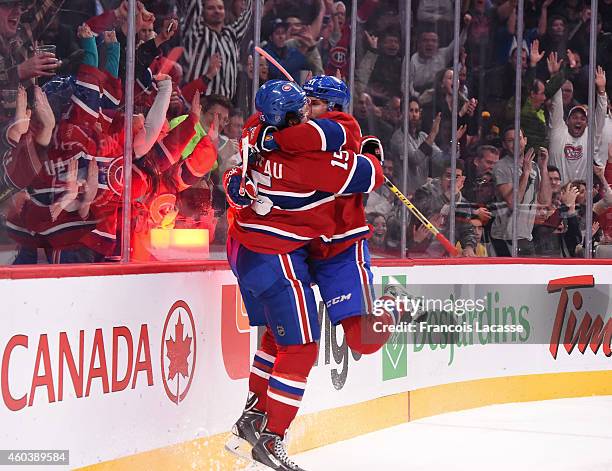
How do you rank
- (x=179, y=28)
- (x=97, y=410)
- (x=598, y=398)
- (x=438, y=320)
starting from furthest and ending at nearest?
(x=598, y=398), (x=438, y=320), (x=179, y=28), (x=97, y=410)

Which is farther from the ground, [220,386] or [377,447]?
[220,386]

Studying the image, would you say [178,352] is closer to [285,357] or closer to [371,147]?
[285,357]

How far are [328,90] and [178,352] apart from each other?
0.91 meters

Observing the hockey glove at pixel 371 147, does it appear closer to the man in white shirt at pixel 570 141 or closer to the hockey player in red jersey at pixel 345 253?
the hockey player in red jersey at pixel 345 253

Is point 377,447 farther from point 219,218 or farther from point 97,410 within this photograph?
point 97,410

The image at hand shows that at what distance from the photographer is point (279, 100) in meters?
3.15

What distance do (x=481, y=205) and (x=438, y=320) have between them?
1084mm

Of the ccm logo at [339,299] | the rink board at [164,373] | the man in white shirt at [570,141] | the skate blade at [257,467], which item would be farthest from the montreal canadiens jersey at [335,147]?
the man in white shirt at [570,141]

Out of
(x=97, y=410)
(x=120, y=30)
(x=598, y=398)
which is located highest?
(x=120, y=30)

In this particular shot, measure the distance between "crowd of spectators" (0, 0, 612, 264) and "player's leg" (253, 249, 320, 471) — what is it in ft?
1.73

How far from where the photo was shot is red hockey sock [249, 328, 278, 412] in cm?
340

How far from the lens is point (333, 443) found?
418 cm

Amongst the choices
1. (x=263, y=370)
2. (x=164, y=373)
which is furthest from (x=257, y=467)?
(x=164, y=373)

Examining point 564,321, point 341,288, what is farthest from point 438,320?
point 341,288
